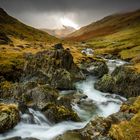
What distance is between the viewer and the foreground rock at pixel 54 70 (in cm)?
6369

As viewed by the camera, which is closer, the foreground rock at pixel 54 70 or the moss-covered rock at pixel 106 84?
the moss-covered rock at pixel 106 84

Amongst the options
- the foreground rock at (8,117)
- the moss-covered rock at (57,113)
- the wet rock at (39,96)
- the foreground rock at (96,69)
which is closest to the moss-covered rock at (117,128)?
the moss-covered rock at (57,113)

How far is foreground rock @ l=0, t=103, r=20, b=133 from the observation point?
113 feet

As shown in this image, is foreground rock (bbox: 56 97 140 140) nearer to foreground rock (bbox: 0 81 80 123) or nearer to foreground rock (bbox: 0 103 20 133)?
foreground rock (bbox: 0 81 80 123)

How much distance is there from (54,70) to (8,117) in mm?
32852

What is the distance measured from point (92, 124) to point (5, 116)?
10968mm

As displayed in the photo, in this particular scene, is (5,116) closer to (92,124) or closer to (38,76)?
(92,124)

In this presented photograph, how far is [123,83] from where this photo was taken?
61.1m

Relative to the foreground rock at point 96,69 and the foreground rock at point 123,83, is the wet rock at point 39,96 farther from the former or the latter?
the foreground rock at point 96,69

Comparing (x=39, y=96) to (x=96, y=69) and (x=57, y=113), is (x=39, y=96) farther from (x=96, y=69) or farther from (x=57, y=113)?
(x=96, y=69)

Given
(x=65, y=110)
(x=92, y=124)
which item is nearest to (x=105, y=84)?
(x=65, y=110)

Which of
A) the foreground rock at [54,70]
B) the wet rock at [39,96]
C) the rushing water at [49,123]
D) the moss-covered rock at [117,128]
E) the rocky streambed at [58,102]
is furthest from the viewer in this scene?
the foreground rock at [54,70]

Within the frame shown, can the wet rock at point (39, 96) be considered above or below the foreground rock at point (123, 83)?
above

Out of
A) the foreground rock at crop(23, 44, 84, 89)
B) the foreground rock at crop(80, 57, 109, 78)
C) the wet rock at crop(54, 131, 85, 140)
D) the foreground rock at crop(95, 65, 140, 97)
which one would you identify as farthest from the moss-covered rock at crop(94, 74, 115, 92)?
the wet rock at crop(54, 131, 85, 140)
